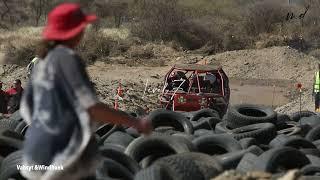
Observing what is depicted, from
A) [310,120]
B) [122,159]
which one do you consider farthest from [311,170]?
[310,120]

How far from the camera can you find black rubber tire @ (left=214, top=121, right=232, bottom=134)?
10416 millimetres

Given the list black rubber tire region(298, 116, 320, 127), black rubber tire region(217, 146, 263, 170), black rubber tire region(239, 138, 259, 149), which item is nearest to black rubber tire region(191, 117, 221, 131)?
black rubber tire region(298, 116, 320, 127)

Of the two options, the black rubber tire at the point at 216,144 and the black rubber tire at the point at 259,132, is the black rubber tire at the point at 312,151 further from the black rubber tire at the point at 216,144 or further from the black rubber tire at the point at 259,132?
the black rubber tire at the point at 259,132

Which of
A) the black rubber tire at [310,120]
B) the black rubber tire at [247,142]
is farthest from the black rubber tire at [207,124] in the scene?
the black rubber tire at [247,142]

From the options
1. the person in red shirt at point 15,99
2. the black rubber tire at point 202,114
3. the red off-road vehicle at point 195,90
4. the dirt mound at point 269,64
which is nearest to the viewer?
the black rubber tire at point 202,114

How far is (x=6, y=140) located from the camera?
7000 millimetres

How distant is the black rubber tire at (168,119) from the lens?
11.1m

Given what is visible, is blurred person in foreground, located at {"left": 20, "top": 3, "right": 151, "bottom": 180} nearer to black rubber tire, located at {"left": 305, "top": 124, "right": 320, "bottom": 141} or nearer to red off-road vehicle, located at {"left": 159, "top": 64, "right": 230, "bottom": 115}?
black rubber tire, located at {"left": 305, "top": 124, "right": 320, "bottom": 141}

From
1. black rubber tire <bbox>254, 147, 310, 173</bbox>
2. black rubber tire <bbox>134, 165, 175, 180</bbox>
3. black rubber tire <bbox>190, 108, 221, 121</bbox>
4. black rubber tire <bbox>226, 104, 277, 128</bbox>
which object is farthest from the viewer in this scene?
black rubber tire <bbox>190, 108, 221, 121</bbox>

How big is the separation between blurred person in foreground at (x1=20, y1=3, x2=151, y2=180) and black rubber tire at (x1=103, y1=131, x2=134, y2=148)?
4.83m

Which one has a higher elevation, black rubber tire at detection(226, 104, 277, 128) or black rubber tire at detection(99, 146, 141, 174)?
black rubber tire at detection(99, 146, 141, 174)

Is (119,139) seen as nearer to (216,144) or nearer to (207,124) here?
(216,144)

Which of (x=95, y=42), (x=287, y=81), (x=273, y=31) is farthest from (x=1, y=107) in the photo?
(x=273, y=31)

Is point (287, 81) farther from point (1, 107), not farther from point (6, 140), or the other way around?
point (6, 140)
